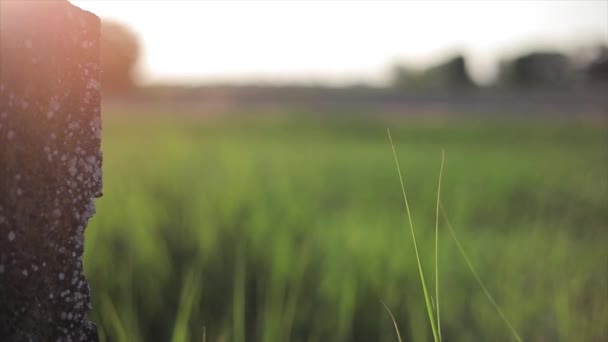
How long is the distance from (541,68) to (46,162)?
28522 millimetres

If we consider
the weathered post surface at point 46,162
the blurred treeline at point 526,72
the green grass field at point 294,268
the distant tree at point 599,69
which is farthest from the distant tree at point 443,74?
the weathered post surface at point 46,162

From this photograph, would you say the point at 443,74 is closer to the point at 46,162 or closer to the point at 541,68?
the point at 541,68

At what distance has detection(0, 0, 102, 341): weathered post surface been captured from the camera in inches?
19.7

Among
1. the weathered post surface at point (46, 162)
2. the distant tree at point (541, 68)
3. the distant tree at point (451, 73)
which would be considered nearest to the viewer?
the weathered post surface at point (46, 162)

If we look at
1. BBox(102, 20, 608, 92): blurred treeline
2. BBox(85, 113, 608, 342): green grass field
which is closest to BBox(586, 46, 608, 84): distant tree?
BBox(102, 20, 608, 92): blurred treeline

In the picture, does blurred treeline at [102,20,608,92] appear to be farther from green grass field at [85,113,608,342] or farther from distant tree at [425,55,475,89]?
green grass field at [85,113,608,342]

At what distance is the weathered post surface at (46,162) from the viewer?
1.64ft

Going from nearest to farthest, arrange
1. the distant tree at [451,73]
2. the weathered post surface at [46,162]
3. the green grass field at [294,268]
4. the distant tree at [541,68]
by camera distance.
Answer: the weathered post surface at [46,162]
the green grass field at [294,268]
the distant tree at [541,68]
the distant tree at [451,73]

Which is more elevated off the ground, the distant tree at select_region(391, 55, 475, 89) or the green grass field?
the distant tree at select_region(391, 55, 475, 89)

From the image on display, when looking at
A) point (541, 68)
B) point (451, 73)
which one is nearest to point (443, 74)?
point (451, 73)

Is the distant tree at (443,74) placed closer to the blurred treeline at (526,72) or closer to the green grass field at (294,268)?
the blurred treeline at (526,72)

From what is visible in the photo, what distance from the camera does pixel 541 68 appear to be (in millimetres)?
26375

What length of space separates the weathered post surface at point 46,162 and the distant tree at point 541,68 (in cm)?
2747

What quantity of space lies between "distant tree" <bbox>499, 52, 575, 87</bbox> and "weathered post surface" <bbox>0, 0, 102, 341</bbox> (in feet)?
90.1
